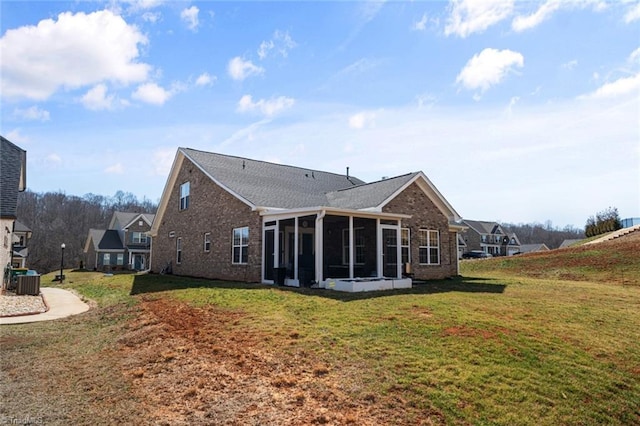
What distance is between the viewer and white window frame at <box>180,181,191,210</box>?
75.8 ft

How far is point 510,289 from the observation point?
1491 cm

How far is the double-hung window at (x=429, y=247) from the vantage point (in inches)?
767

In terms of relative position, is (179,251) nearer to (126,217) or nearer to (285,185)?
(285,185)

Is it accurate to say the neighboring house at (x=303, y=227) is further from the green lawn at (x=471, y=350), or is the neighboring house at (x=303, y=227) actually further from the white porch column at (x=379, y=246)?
the green lawn at (x=471, y=350)

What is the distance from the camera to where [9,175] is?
62.1ft

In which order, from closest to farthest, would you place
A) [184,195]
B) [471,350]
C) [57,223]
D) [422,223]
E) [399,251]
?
1. [471,350]
2. [399,251]
3. [422,223]
4. [184,195]
5. [57,223]

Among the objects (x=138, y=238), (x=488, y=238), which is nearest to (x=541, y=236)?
(x=488, y=238)

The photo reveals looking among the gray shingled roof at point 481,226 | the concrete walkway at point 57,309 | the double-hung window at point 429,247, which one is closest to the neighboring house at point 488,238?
the gray shingled roof at point 481,226

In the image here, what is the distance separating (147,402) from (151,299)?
8347mm

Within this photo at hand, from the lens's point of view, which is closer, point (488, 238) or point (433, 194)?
point (433, 194)

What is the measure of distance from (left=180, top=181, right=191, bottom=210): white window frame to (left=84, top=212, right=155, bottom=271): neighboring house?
29.1m

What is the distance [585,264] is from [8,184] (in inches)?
1108

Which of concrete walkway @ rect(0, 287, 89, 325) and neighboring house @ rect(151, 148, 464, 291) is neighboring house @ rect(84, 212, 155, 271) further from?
concrete walkway @ rect(0, 287, 89, 325)

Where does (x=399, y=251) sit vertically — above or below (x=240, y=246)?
below
